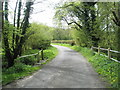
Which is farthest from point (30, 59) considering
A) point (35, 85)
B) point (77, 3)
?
point (77, 3)

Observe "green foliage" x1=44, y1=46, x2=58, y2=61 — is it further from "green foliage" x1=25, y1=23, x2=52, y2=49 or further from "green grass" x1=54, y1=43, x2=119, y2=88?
"green grass" x1=54, y1=43, x2=119, y2=88

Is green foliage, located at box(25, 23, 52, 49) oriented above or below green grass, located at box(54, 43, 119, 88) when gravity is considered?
above

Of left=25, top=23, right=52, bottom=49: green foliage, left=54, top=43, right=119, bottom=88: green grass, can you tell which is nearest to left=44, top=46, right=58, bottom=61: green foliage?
left=25, top=23, right=52, bottom=49: green foliage

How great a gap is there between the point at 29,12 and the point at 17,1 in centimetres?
115

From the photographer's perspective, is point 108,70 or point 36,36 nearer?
point 108,70

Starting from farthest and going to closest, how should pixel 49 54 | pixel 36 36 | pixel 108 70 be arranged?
pixel 36 36 → pixel 49 54 → pixel 108 70

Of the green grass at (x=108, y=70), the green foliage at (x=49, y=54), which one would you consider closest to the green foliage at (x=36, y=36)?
the green foliage at (x=49, y=54)

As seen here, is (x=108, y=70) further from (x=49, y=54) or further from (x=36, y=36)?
(x=36, y=36)

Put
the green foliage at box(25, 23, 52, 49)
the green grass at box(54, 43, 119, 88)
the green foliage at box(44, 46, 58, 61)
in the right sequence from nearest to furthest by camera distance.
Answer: the green grass at box(54, 43, 119, 88) → the green foliage at box(44, 46, 58, 61) → the green foliage at box(25, 23, 52, 49)

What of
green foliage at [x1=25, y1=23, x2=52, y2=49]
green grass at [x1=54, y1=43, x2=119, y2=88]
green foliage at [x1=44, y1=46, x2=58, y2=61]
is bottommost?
green foliage at [x1=44, y1=46, x2=58, y2=61]

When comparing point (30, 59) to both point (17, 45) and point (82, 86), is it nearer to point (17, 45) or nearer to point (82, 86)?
point (17, 45)

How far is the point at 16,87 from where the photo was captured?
17.6ft

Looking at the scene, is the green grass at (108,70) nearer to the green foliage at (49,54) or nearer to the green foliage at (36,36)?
the green foliage at (49,54)

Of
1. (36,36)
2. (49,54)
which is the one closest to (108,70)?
(49,54)
